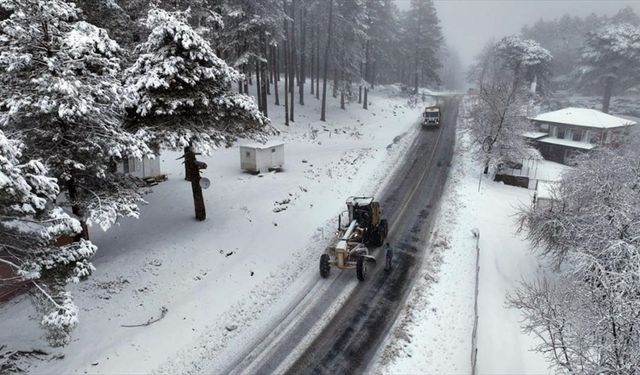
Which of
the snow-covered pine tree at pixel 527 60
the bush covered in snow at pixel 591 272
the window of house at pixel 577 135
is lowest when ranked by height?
the bush covered in snow at pixel 591 272

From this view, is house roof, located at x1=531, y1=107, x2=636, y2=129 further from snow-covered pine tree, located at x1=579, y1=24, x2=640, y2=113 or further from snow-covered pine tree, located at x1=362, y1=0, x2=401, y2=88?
snow-covered pine tree, located at x1=579, y1=24, x2=640, y2=113

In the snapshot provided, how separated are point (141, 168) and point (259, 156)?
7.43 metres

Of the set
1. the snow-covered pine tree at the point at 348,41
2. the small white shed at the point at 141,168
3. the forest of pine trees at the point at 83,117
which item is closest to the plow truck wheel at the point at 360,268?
the forest of pine trees at the point at 83,117

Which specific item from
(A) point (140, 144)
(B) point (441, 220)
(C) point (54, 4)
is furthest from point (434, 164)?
(C) point (54, 4)

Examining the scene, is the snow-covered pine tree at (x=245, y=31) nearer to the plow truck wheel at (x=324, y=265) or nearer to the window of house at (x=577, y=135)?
the plow truck wheel at (x=324, y=265)

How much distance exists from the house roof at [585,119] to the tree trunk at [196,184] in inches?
1590

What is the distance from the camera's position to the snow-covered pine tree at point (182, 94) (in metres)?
17.0

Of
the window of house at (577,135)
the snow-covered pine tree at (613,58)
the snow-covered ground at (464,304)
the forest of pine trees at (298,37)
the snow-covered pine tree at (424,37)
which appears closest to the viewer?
the snow-covered ground at (464,304)

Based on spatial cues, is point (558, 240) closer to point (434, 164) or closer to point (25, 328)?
point (434, 164)

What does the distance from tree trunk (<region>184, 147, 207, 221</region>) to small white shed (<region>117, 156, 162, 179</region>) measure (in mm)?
5242

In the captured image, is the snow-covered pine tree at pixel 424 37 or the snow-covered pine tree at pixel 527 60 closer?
the snow-covered pine tree at pixel 527 60

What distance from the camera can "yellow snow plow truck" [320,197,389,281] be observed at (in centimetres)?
1759

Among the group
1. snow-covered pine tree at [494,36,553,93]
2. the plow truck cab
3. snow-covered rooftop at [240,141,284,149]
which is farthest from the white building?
snow-covered rooftop at [240,141,284,149]

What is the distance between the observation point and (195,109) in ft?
60.0
